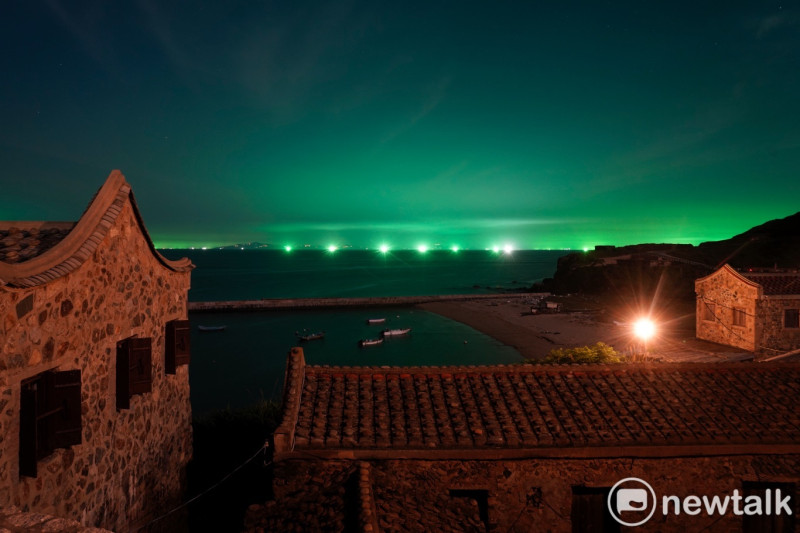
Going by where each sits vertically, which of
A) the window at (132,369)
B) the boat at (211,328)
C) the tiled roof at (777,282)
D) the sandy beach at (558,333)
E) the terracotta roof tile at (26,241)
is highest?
the terracotta roof tile at (26,241)

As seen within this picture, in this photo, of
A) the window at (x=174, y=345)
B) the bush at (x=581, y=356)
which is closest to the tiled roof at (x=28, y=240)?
the window at (x=174, y=345)

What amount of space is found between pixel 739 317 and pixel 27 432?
107ft

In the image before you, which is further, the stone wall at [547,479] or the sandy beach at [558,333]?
the sandy beach at [558,333]

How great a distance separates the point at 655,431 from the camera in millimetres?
8367

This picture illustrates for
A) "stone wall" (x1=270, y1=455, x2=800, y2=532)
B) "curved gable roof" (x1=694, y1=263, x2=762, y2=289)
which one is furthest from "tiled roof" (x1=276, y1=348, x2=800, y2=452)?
"curved gable roof" (x1=694, y1=263, x2=762, y2=289)

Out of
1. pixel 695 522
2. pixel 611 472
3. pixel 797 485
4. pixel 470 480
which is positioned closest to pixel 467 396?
pixel 470 480

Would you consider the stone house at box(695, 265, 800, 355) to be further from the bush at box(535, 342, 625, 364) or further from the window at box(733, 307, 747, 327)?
the bush at box(535, 342, 625, 364)

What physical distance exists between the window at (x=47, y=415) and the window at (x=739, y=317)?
31.6m

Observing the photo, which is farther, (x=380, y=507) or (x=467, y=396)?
(x=467, y=396)

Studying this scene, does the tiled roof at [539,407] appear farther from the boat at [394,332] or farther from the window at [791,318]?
the boat at [394,332]

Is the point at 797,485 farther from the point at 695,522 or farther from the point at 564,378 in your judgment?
the point at 564,378

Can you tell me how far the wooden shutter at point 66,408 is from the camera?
6250 millimetres

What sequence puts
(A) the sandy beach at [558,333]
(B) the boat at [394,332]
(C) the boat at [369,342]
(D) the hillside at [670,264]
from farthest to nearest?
(D) the hillside at [670,264], (B) the boat at [394,332], (C) the boat at [369,342], (A) the sandy beach at [558,333]

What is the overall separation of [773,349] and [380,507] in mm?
28129
